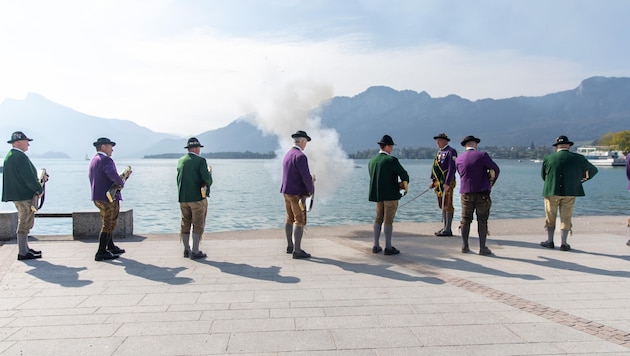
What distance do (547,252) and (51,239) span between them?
34.4ft

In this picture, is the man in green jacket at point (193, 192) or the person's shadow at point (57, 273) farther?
the man in green jacket at point (193, 192)

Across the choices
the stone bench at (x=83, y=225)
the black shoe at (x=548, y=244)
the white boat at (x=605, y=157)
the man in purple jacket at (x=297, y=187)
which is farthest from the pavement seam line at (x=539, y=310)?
the white boat at (x=605, y=157)

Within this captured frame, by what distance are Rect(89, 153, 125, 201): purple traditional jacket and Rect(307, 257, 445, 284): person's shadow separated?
3.86 metres

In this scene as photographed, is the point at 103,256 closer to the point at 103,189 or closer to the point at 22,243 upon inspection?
the point at 103,189

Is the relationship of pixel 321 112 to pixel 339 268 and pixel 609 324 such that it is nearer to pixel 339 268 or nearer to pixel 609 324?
pixel 339 268

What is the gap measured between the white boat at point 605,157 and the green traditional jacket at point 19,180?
164155mm

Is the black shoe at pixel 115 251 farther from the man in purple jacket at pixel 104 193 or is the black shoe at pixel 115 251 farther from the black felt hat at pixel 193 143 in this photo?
the black felt hat at pixel 193 143

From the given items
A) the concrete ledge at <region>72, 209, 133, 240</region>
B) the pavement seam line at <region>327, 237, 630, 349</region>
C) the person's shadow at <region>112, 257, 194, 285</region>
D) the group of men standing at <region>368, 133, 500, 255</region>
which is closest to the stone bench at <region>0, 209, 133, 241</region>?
the concrete ledge at <region>72, 209, 133, 240</region>

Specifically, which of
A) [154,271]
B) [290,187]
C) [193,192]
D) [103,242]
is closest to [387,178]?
[290,187]

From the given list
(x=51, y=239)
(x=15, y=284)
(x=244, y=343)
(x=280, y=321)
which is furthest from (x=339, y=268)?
(x=51, y=239)

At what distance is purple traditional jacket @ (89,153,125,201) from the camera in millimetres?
8148

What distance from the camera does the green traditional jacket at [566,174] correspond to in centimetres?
892

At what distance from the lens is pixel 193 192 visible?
322 inches

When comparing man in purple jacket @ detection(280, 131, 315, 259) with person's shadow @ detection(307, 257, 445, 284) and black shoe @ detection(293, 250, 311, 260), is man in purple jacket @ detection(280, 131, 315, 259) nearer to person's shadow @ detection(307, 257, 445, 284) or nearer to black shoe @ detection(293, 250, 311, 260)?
black shoe @ detection(293, 250, 311, 260)
